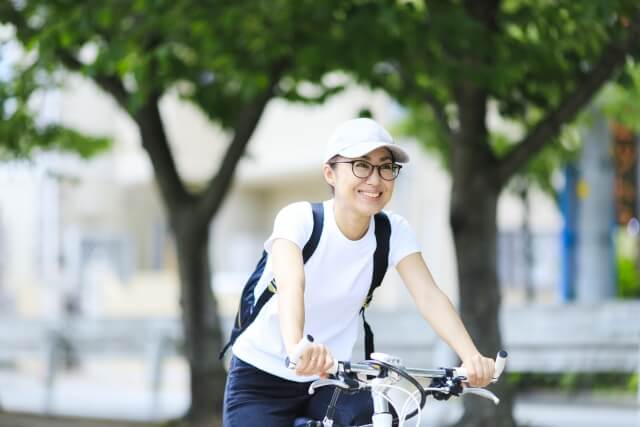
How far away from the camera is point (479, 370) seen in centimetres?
333

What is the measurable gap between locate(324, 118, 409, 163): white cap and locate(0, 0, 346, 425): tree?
4403 millimetres

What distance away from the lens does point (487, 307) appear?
8.93 m

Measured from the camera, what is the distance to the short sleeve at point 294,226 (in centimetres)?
354

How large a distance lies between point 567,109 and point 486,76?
760 millimetres

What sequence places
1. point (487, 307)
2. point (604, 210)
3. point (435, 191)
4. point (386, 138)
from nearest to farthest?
point (386, 138) < point (487, 307) < point (604, 210) < point (435, 191)

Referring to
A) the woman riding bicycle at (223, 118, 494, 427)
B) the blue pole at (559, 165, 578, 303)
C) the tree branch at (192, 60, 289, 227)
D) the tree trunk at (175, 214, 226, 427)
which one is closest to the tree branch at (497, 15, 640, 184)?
the tree branch at (192, 60, 289, 227)

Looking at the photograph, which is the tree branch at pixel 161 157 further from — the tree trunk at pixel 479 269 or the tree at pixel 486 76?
the tree trunk at pixel 479 269

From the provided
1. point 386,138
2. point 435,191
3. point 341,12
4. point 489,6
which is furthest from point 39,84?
point 435,191

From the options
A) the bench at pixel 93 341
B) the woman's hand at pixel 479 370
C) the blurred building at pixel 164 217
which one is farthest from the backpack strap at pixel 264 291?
the blurred building at pixel 164 217

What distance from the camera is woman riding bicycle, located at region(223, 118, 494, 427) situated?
11.4ft

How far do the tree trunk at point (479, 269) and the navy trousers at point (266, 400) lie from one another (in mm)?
5194

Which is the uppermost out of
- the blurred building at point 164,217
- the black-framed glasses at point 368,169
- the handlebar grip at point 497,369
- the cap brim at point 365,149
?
the blurred building at point 164,217

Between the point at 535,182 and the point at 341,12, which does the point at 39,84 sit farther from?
the point at 535,182

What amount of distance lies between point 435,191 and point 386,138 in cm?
2104
